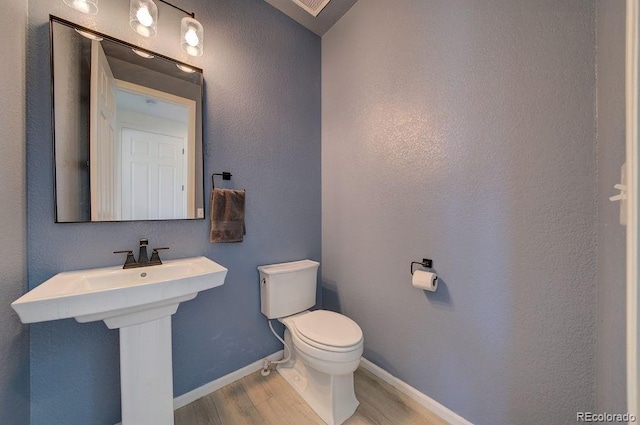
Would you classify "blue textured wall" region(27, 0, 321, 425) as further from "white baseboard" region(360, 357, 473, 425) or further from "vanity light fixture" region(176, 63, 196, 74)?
"white baseboard" region(360, 357, 473, 425)

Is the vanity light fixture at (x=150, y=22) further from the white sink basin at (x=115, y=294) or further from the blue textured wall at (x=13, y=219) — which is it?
the white sink basin at (x=115, y=294)

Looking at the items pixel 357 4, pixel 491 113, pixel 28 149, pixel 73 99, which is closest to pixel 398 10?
pixel 357 4

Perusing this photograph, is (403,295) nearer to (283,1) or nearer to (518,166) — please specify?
(518,166)

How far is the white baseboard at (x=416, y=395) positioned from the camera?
4.08 ft

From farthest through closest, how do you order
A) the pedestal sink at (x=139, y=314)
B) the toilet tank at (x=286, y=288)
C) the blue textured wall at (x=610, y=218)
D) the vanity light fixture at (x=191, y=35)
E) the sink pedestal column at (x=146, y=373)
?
the toilet tank at (x=286, y=288) < the vanity light fixture at (x=191, y=35) < the sink pedestal column at (x=146, y=373) < the pedestal sink at (x=139, y=314) < the blue textured wall at (x=610, y=218)

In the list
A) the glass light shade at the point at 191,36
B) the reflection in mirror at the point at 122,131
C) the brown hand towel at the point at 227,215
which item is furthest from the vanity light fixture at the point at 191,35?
the brown hand towel at the point at 227,215

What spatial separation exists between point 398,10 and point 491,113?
37.8 inches

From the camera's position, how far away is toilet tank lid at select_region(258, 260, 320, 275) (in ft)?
5.27

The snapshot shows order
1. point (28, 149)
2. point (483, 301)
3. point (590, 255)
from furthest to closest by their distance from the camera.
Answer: point (483, 301) < point (28, 149) < point (590, 255)

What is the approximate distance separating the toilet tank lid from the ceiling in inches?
77.5

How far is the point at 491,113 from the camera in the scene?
1.10 metres

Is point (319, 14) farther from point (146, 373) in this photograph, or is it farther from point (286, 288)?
point (146, 373)

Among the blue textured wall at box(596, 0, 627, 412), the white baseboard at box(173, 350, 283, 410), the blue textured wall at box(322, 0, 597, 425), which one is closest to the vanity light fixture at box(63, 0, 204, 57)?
the blue textured wall at box(322, 0, 597, 425)

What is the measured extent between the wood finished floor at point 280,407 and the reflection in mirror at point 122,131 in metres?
1.16
